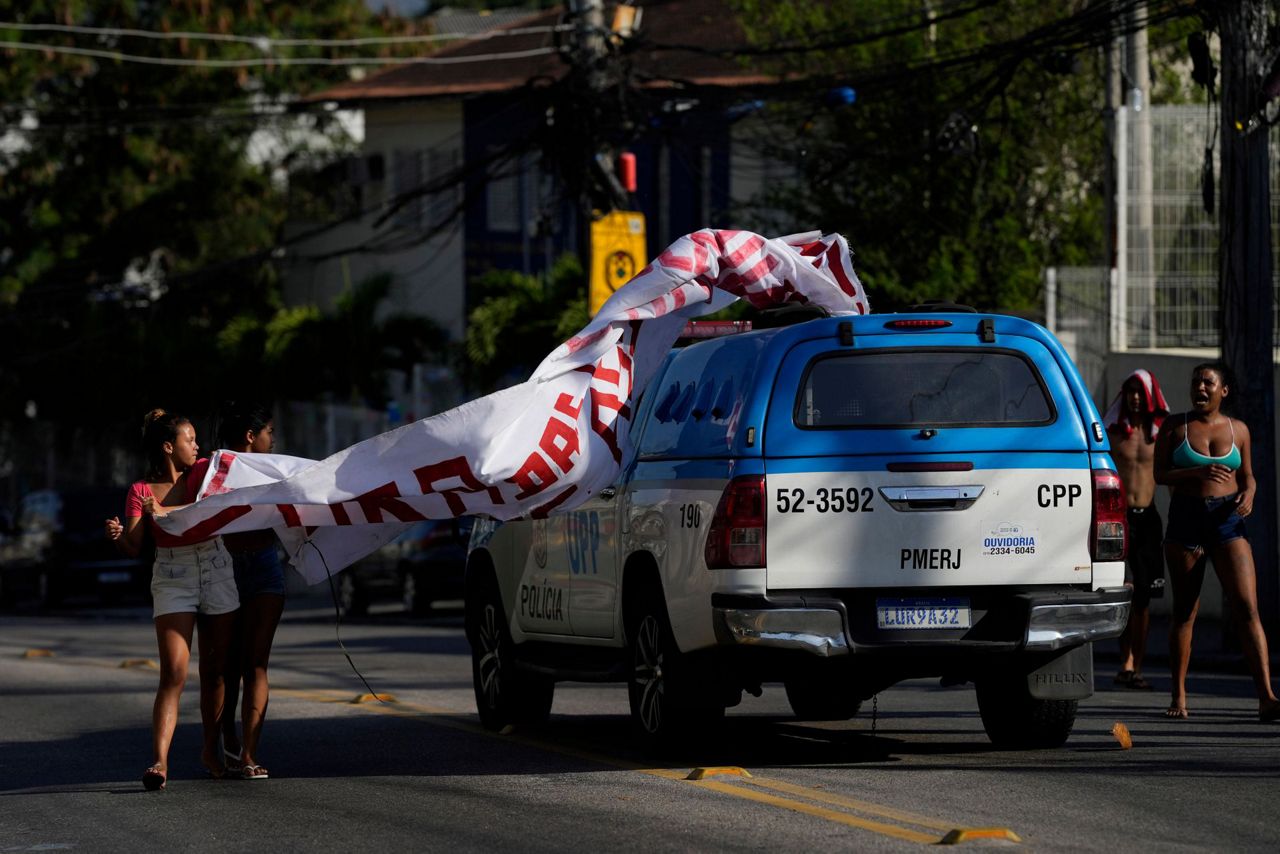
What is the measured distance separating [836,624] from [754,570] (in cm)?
44

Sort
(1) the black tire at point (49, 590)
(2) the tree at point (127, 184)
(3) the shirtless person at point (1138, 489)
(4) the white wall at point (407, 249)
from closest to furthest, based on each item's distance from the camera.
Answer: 1. (3) the shirtless person at point (1138, 489)
2. (1) the black tire at point (49, 590)
3. (2) the tree at point (127, 184)
4. (4) the white wall at point (407, 249)

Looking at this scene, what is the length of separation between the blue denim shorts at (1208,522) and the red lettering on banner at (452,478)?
4271mm

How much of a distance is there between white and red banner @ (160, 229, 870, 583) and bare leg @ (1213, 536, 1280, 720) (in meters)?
3.41

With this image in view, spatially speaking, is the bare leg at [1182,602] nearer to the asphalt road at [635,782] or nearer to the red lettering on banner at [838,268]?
the asphalt road at [635,782]

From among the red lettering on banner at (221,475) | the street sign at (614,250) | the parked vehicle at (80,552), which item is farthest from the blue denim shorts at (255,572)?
the parked vehicle at (80,552)

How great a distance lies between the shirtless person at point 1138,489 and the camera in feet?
46.6

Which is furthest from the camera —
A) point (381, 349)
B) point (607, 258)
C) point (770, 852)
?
point (381, 349)

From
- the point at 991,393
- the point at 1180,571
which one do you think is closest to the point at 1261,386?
the point at 1180,571

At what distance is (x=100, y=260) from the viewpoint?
51.3m

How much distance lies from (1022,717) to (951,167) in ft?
66.2

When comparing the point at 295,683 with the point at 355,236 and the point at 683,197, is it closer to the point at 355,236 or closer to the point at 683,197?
the point at 683,197

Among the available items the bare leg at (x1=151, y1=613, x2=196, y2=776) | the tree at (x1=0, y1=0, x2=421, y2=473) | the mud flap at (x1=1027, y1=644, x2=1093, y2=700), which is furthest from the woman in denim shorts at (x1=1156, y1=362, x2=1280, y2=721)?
the tree at (x1=0, y1=0, x2=421, y2=473)

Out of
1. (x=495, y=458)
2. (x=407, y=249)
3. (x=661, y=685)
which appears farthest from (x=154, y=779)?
(x=407, y=249)

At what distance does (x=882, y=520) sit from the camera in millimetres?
9695
